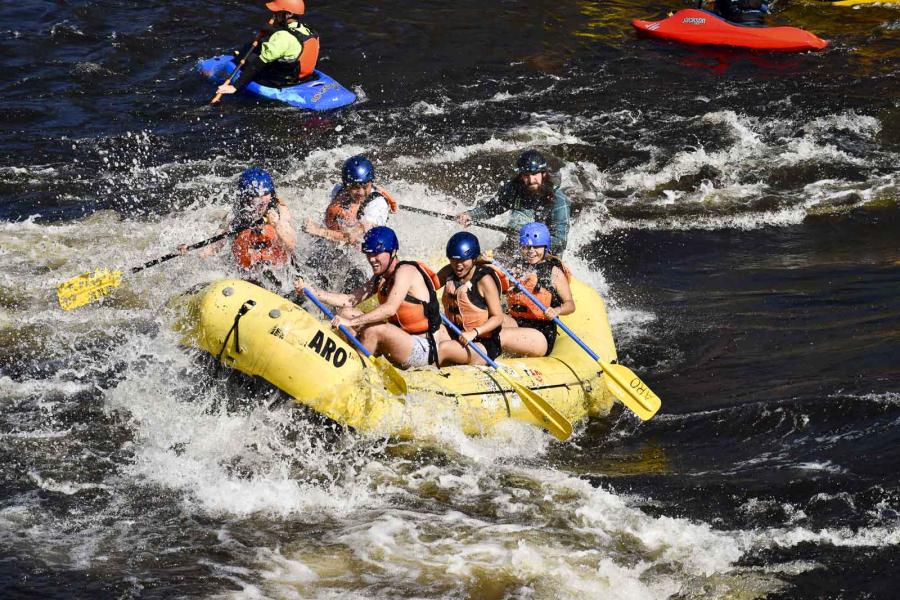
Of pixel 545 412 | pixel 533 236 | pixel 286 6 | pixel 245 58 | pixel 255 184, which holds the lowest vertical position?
pixel 545 412

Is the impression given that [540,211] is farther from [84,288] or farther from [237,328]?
[84,288]

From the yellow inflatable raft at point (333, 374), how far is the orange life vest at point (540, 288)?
26.1 inches

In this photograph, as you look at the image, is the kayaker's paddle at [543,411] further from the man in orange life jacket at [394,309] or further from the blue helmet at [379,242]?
the blue helmet at [379,242]

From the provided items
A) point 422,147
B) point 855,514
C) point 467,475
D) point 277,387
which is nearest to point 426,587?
point 467,475

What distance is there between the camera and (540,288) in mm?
7867

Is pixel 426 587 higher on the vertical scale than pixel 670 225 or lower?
lower

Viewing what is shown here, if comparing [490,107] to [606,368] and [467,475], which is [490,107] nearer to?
[606,368]

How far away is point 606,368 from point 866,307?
2857 mm

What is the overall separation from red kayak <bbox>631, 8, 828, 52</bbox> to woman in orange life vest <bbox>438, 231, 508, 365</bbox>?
385 inches

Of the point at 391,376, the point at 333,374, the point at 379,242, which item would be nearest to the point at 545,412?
the point at 391,376

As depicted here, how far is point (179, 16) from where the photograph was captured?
16.3 m

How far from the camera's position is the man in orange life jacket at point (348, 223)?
8419 mm

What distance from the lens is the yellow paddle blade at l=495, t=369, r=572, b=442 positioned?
7109mm

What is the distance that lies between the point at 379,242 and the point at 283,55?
6.92 m
